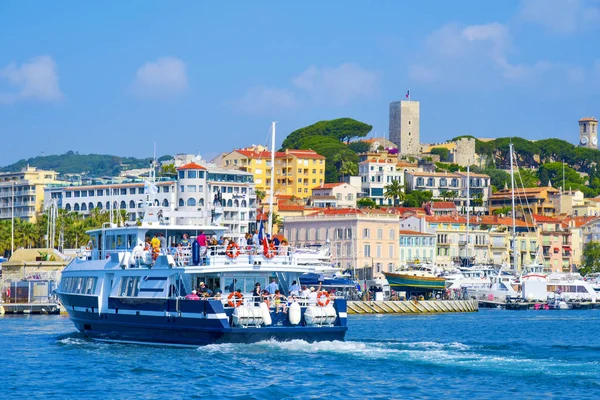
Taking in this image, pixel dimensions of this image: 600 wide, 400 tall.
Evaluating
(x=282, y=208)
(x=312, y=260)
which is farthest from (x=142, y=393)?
(x=282, y=208)

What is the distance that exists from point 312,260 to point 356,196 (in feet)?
392

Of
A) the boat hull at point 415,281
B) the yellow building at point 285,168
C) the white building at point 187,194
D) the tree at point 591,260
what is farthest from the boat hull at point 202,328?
the yellow building at point 285,168

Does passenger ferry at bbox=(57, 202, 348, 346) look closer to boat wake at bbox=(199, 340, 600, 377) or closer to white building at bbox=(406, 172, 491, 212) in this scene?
boat wake at bbox=(199, 340, 600, 377)

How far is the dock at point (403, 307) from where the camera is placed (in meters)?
85.1

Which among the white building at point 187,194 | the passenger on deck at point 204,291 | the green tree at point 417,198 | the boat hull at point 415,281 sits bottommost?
the passenger on deck at point 204,291

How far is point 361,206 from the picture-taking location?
15800 cm

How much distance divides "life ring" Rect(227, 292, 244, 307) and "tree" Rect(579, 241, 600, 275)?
10187 centimetres

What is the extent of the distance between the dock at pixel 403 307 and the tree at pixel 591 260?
48.6m

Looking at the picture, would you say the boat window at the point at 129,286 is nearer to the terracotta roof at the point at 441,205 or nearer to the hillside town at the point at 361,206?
the hillside town at the point at 361,206

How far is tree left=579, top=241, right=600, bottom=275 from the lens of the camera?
135 metres

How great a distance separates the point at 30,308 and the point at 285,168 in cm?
9188

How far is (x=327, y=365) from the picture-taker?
118 feet

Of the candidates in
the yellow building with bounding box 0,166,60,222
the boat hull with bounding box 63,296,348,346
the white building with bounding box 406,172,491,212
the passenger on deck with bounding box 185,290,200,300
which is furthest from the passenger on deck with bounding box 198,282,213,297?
the white building with bounding box 406,172,491,212

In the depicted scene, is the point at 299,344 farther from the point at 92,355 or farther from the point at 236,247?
the point at 92,355
